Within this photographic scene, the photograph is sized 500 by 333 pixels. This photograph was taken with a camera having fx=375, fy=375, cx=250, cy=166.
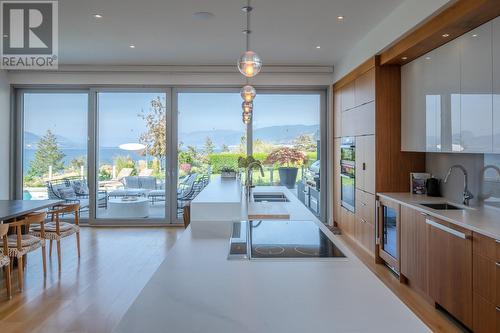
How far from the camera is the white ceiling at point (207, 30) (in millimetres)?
4152

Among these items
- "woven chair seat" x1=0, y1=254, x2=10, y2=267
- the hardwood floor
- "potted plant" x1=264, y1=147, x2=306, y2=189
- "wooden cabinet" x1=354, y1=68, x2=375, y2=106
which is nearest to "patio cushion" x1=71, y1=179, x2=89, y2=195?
the hardwood floor

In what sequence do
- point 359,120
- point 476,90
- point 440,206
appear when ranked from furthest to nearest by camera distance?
point 359,120 → point 440,206 → point 476,90

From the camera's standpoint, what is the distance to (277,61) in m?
6.77

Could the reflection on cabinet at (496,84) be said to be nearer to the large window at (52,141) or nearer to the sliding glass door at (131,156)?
the sliding glass door at (131,156)

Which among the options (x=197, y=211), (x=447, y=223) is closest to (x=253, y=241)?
(x=197, y=211)

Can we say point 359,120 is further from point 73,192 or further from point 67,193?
point 67,193

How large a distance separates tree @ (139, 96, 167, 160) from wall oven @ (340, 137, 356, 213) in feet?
11.1

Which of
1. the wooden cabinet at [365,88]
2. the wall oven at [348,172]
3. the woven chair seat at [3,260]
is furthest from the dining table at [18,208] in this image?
the wooden cabinet at [365,88]

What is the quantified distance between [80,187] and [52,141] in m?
1.10

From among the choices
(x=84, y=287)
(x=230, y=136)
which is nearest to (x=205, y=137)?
(x=230, y=136)

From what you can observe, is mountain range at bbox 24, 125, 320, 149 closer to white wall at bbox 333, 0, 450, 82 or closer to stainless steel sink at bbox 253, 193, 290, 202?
white wall at bbox 333, 0, 450, 82

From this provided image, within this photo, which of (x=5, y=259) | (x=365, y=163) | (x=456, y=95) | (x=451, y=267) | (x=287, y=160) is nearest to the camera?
(x=451, y=267)

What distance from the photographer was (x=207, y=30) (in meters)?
4.97

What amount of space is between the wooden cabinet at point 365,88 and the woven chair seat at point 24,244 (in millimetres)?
4427
